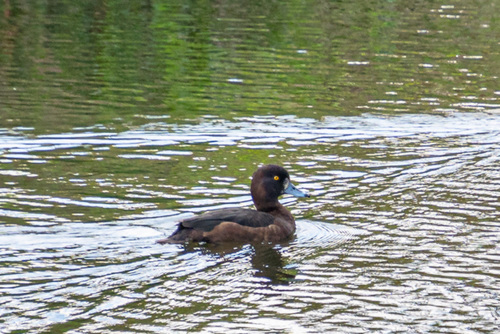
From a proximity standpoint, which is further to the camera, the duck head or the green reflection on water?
the green reflection on water

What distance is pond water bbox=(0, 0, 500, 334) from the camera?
29.4 ft

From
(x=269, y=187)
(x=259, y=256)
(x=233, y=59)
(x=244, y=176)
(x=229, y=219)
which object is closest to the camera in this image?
(x=259, y=256)

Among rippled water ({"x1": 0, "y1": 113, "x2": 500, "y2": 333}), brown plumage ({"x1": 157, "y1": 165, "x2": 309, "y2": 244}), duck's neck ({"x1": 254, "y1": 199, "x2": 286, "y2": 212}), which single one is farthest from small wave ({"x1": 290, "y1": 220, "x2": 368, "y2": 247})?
duck's neck ({"x1": 254, "y1": 199, "x2": 286, "y2": 212})

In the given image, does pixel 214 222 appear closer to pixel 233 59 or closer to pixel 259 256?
pixel 259 256

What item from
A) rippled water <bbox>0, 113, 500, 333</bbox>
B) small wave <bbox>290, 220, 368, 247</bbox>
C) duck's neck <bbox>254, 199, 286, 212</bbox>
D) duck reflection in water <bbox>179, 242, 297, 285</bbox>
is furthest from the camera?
duck's neck <bbox>254, 199, 286, 212</bbox>

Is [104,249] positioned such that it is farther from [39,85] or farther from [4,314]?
[39,85]

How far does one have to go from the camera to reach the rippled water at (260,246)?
28.6 ft

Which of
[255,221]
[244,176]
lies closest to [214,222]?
[255,221]

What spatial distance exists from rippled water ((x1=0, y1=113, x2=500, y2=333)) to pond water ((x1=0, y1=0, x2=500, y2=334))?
0.11 ft

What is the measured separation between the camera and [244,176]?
46.8ft

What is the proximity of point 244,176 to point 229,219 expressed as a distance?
306 centimetres

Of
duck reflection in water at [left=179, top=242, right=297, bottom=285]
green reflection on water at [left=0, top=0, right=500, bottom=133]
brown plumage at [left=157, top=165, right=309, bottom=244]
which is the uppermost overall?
green reflection on water at [left=0, top=0, right=500, bottom=133]

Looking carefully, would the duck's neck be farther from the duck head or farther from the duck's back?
the duck's back

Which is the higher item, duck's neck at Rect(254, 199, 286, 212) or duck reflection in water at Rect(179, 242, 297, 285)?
duck's neck at Rect(254, 199, 286, 212)
